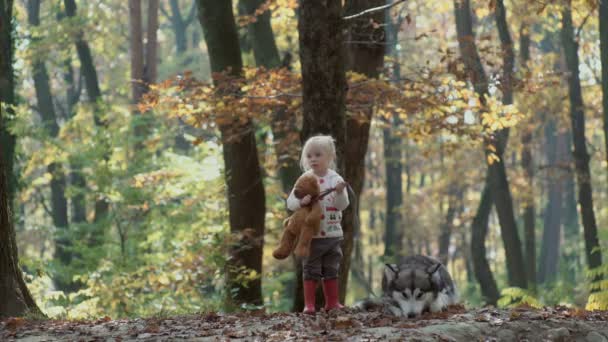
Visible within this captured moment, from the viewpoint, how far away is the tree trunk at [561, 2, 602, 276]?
20.4m

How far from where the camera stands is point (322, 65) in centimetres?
922

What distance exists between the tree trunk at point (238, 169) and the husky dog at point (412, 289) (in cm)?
510

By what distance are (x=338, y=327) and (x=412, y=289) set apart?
0.81 metres

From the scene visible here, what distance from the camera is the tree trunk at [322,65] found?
9195mm

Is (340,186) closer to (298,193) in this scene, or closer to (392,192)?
(298,193)

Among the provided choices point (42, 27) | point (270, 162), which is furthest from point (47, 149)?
point (270, 162)

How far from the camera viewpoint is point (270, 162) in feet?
53.8

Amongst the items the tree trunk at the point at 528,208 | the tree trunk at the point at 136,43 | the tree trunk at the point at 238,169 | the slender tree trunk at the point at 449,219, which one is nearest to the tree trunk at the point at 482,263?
the tree trunk at the point at 528,208

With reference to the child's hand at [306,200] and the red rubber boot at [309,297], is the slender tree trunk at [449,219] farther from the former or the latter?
the child's hand at [306,200]

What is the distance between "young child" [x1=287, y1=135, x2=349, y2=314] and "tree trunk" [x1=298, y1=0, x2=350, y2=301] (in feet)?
4.22

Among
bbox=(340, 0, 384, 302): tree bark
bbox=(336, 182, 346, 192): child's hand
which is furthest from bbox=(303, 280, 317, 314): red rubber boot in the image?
bbox=(340, 0, 384, 302): tree bark

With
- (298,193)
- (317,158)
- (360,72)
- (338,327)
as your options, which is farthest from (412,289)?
(360,72)

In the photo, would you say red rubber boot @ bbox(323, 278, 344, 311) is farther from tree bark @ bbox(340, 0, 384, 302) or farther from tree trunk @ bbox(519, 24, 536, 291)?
tree trunk @ bbox(519, 24, 536, 291)

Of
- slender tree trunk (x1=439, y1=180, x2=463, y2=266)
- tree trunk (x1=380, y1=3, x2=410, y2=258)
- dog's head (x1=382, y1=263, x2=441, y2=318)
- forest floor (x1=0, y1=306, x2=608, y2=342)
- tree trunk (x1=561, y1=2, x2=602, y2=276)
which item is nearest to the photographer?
forest floor (x1=0, y1=306, x2=608, y2=342)
